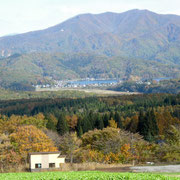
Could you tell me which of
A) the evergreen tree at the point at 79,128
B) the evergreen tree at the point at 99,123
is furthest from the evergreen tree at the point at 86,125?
the evergreen tree at the point at 99,123

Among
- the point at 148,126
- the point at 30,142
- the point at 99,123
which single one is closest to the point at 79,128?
the point at 99,123

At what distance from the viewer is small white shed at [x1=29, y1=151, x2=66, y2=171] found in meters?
34.2

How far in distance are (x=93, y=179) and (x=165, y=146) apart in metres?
29.5

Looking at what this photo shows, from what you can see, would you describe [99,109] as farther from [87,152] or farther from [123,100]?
[87,152]

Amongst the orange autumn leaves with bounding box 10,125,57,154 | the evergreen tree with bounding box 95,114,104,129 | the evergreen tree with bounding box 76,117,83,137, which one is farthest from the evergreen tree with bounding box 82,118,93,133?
the orange autumn leaves with bounding box 10,125,57,154

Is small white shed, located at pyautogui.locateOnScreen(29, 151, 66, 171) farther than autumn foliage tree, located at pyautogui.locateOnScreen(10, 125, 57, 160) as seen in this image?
No

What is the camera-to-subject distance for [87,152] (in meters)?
51.3

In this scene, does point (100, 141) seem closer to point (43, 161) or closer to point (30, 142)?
point (30, 142)

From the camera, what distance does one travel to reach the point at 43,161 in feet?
114

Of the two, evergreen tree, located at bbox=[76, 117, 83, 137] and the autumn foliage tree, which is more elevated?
the autumn foliage tree

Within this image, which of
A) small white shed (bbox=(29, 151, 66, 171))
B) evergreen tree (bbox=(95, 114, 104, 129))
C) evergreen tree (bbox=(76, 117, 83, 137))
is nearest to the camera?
small white shed (bbox=(29, 151, 66, 171))

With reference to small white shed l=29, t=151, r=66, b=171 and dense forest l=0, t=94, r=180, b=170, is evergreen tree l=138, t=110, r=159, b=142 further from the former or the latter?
small white shed l=29, t=151, r=66, b=171

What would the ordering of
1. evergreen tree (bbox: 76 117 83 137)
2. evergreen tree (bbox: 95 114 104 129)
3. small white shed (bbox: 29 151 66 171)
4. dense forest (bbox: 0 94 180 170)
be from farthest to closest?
evergreen tree (bbox: 95 114 104 129)
evergreen tree (bbox: 76 117 83 137)
dense forest (bbox: 0 94 180 170)
small white shed (bbox: 29 151 66 171)

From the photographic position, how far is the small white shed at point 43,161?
112ft
